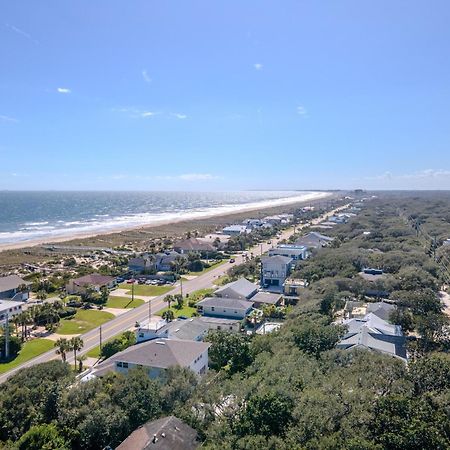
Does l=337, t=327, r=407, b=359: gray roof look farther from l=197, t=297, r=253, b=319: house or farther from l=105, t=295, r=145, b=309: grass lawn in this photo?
l=105, t=295, r=145, b=309: grass lawn

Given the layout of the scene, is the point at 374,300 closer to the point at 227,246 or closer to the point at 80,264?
the point at 227,246

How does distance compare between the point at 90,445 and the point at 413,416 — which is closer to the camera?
the point at 413,416

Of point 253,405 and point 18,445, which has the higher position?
point 253,405

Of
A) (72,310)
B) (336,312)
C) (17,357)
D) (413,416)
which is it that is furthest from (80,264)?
(413,416)

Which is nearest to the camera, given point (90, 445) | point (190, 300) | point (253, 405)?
point (253, 405)

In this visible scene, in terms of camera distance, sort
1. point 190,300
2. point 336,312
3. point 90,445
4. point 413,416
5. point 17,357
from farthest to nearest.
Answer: point 190,300, point 336,312, point 17,357, point 90,445, point 413,416

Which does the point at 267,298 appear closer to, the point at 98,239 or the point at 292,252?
the point at 292,252

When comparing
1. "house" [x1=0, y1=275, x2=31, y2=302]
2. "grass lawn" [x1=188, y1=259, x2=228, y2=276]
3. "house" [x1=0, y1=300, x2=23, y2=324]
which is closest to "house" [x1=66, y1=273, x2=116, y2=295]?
"house" [x1=0, y1=275, x2=31, y2=302]
